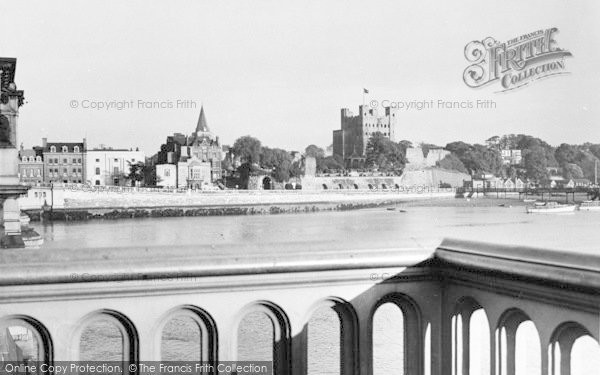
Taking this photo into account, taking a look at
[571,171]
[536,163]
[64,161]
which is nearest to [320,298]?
[64,161]

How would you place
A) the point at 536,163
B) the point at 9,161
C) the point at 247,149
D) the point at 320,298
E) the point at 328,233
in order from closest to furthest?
the point at 320,298 < the point at 9,161 < the point at 328,233 < the point at 247,149 < the point at 536,163

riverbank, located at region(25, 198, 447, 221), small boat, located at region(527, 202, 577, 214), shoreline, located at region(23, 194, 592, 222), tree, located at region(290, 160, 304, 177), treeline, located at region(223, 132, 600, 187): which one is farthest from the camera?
tree, located at region(290, 160, 304, 177)

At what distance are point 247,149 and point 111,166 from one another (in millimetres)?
8197

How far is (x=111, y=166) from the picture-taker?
4103 centimetres

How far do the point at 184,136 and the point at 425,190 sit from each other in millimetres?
21448

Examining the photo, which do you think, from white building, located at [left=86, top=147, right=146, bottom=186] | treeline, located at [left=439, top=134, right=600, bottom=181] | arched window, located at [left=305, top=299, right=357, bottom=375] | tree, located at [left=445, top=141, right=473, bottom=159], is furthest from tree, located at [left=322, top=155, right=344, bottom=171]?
arched window, located at [left=305, top=299, right=357, bottom=375]

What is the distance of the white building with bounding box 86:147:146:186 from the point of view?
39438 millimetres

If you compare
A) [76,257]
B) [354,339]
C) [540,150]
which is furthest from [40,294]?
[540,150]

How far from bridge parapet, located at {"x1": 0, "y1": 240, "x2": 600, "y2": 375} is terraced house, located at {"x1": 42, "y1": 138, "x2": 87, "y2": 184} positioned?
3249 cm

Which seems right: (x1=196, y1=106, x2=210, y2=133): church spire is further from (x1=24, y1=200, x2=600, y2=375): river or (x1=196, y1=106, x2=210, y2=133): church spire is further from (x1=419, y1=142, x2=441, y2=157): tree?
(x1=419, y1=142, x2=441, y2=157): tree

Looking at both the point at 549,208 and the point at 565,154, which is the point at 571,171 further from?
the point at 549,208

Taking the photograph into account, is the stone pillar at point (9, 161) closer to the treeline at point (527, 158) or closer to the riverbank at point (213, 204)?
the riverbank at point (213, 204)

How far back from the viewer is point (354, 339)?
7.97ft

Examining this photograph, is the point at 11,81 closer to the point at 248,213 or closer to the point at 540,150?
the point at 248,213
